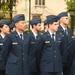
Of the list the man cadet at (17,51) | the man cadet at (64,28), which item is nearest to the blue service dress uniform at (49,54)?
the man cadet at (17,51)

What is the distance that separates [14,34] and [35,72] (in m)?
1.28

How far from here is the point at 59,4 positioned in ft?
190

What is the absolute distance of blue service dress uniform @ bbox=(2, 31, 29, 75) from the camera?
994cm

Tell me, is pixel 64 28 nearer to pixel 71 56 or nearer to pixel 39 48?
pixel 71 56

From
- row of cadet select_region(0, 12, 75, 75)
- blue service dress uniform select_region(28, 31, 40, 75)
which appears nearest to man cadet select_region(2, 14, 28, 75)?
row of cadet select_region(0, 12, 75, 75)

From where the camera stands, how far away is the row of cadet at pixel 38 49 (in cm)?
998

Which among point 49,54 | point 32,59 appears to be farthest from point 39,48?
point 32,59

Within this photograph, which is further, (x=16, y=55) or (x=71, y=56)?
(x=71, y=56)

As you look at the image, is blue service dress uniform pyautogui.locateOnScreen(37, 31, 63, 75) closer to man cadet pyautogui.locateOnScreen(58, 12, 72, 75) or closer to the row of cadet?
the row of cadet

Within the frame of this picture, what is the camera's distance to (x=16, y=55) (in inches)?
392

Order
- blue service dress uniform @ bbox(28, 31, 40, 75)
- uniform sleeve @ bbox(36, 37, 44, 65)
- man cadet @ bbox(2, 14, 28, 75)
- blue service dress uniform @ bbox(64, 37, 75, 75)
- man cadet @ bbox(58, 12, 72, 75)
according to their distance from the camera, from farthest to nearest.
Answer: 1. man cadet @ bbox(58, 12, 72, 75)
2. blue service dress uniform @ bbox(64, 37, 75, 75)
3. blue service dress uniform @ bbox(28, 31, 40, 75)
4. uniform sleeve @ bbox(36, 37, 44, 65)
5. man cadet @ bbox(2, 14, 28, 75)

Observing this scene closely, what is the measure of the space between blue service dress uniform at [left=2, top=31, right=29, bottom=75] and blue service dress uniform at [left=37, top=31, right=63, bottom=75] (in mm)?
553

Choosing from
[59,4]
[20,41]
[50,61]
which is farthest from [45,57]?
[59,4]

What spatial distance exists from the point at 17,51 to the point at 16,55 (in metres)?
0.09
